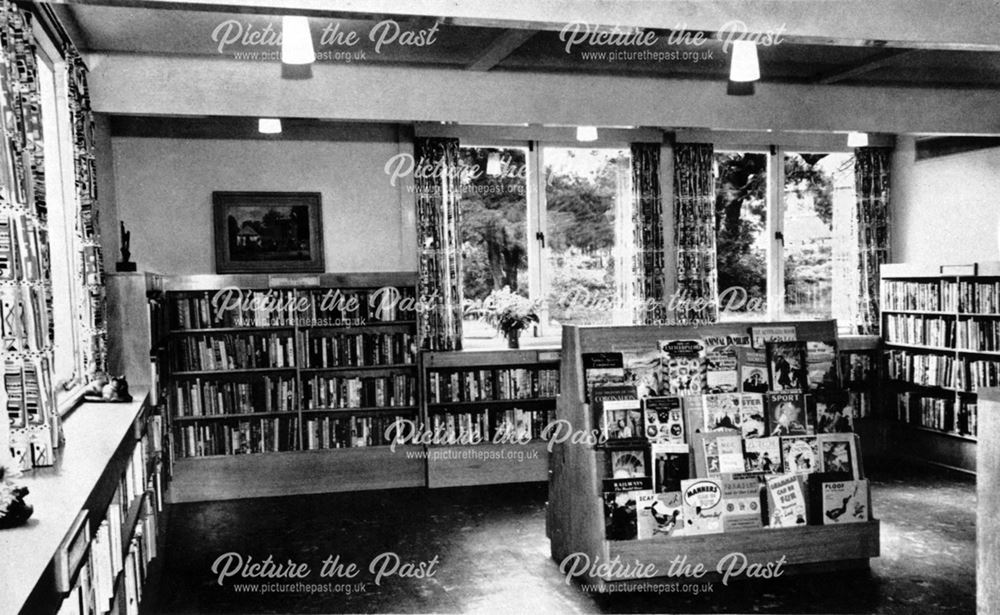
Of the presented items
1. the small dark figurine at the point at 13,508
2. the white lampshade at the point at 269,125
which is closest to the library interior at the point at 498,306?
the small dark figurine at the point at 13,508

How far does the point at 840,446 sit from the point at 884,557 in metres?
1.00

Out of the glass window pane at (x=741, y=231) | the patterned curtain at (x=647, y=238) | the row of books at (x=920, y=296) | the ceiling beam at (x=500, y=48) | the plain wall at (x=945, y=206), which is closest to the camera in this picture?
the ceiling beam at (x=500, y=48)

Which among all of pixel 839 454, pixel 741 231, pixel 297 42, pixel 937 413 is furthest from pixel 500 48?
pixel 937 413

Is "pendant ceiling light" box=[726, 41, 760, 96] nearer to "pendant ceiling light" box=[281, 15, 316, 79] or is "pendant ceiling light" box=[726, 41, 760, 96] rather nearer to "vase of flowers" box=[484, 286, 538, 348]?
"pendant ceiling light" box=[281, 15, 316, 79]

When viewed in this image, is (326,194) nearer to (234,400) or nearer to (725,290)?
(234,400)

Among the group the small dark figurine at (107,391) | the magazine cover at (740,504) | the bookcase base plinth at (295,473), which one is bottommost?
the bookcase base plinth at (295,473)

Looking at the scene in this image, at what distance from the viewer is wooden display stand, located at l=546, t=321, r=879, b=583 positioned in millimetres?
4086

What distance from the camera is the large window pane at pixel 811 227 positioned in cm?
830

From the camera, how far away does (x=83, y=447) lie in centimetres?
318

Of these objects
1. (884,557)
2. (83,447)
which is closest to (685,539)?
(884,557)

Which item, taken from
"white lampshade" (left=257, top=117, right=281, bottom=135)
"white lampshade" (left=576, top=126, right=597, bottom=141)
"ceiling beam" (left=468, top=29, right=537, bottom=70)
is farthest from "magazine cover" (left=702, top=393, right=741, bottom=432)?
"white lampshade" (left=257, top=117, right=281, bottom=135)

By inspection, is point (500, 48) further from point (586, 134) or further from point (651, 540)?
point (651, 540)

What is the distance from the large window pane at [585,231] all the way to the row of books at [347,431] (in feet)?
6.36

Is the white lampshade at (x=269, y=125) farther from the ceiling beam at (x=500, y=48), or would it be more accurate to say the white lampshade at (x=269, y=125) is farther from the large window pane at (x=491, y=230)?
the large window pane at (x=491, y=230)
